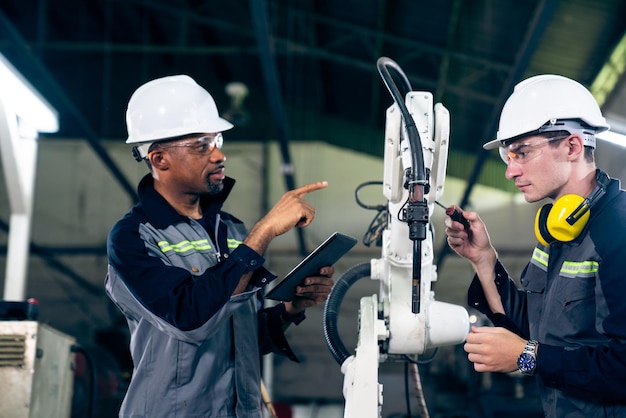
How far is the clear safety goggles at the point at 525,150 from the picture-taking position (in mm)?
2105

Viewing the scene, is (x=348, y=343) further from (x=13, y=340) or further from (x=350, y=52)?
(x=13, y=340)

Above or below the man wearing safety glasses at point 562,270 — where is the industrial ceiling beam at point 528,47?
above

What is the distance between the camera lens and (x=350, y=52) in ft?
33.9

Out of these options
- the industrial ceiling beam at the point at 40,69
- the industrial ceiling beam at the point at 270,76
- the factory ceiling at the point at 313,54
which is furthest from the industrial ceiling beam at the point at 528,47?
the industrial ceiling beam at the point at 40,69

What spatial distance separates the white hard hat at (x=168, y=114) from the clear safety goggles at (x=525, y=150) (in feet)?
3.05

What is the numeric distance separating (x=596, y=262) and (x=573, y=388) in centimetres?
31

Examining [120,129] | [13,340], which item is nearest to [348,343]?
A: [120,129]

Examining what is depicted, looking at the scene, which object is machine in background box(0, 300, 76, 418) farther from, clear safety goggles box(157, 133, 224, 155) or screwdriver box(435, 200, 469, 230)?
screwdriver box(435, 200, 469, 230)

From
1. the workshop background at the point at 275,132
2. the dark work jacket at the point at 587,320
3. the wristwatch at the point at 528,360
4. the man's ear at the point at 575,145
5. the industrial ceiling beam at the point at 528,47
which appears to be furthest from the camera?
the workshop background at the point at 275,132

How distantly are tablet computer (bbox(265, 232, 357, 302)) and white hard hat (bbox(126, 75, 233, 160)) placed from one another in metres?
0.53

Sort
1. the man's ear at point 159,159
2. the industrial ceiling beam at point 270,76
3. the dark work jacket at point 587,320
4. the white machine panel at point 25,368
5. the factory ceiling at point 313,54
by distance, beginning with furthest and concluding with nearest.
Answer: the factory ceiling at point 313,54 → the industrial ceiling beam at point 270,76 → the white machine panel at point 25,368 → the man's ear at point 159,159 → the dark work jacket at point 587,320

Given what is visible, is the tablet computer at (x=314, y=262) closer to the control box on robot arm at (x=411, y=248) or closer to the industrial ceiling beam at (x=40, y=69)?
the control box on robot arm at (x=411, y=248)

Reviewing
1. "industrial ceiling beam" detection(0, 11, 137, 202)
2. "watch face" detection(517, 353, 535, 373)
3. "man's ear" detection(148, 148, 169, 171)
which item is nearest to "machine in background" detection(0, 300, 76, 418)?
"man's ear" detection(148, 148, 169, 171)

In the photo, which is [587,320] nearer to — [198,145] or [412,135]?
[412,135]
